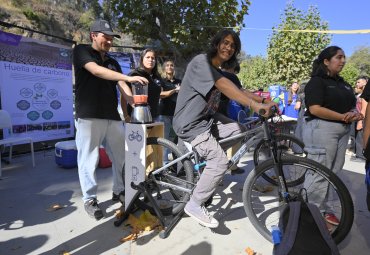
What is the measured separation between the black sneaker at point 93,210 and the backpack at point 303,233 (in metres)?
1.96

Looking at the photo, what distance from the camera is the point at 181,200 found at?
9.90 feet

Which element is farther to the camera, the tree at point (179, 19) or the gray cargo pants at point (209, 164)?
the tree at point (179, 19)

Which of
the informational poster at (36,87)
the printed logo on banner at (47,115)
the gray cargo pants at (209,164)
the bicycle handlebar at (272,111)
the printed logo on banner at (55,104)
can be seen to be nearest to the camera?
the bicycle handlebar at (272,111)

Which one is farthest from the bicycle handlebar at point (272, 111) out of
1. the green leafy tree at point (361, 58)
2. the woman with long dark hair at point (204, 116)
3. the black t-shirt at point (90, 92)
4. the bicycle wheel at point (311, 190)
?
the green leafy tree at point (361, 58)

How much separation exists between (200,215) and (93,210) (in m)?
1.24

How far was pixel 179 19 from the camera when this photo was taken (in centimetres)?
1153

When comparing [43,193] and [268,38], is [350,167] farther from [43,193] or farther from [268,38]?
[268,38]

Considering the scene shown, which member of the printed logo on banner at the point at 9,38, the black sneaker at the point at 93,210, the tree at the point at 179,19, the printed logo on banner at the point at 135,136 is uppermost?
the tree at the point at 179,19

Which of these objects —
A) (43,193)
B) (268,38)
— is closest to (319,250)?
(43,193)

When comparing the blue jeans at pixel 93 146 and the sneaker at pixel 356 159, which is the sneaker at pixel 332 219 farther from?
the sneaker at pixel 356 159

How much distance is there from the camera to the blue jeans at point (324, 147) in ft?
8.71

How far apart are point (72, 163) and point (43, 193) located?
1.20 metres

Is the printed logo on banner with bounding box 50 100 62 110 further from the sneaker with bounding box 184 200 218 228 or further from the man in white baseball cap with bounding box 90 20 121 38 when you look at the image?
the sneaker with bounding box 184 200 218 228

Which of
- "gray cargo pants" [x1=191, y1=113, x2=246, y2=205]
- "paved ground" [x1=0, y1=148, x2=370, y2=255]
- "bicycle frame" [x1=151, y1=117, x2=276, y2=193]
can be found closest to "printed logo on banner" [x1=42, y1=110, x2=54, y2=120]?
"paved ground" [x1=0, y1=148, x2=370, y2=255]
